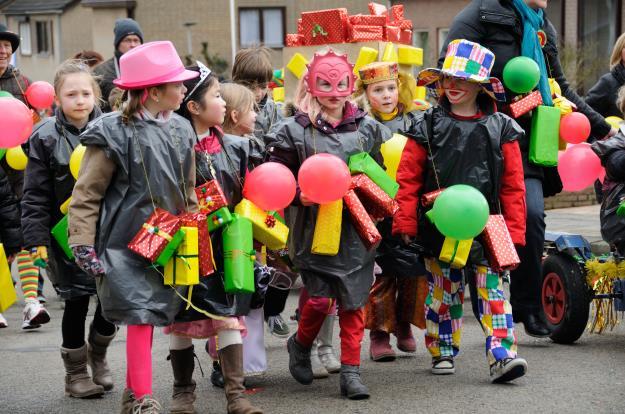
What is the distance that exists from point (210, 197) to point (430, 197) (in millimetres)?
1341

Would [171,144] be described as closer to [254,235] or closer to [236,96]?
[254,235]

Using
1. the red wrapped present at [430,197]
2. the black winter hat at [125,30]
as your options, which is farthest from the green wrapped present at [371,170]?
the black winter hat at [125,30]

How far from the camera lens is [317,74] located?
6.41m

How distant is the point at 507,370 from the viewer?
632 cm

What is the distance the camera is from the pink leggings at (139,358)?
556cm

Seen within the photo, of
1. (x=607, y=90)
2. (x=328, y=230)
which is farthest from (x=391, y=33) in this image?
(x=328, y=230)

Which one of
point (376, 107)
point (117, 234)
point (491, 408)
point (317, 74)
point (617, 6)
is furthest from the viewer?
point (617, 6)

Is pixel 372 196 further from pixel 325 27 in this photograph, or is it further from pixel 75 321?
pixel 325 27

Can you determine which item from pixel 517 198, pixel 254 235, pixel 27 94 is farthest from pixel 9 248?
pixel 517 198

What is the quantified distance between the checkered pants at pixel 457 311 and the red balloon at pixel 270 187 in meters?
1.18

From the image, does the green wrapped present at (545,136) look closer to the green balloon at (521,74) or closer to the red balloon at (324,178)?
the green balloon at (521,74)

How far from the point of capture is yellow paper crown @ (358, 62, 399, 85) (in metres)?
7.55

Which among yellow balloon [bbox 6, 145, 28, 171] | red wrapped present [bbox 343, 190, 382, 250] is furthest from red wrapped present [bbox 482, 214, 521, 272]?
yellow balloon [bbox 6, 145, 28, 171]

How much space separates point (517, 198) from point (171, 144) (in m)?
2.03
